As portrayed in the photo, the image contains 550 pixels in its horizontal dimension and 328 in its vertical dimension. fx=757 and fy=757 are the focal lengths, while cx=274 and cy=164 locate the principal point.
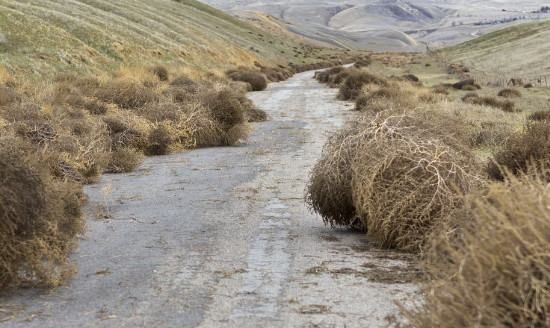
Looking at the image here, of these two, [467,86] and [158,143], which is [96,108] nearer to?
[158,143]

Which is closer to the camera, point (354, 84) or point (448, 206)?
point (448, 206)

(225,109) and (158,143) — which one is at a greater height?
(225,109)

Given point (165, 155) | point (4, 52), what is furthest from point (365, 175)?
point (4, 52)

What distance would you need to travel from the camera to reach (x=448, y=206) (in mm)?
7914

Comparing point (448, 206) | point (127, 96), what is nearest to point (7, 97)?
point (127, 96)

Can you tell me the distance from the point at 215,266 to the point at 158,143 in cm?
1048

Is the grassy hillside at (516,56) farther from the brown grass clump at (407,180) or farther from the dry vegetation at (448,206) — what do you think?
the brown grass clump at (407,180)

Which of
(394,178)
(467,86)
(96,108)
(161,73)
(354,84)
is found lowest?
(161,73)

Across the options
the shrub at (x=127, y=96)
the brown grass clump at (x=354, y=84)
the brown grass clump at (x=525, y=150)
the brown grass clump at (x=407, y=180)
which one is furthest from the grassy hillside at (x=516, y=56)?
the brown grass clump at (x=407, y=180)

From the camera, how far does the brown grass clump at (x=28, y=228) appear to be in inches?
261

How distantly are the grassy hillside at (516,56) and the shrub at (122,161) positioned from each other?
3950 centimetres

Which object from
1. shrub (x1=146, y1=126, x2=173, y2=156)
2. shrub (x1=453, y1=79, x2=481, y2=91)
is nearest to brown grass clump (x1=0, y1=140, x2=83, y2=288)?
shrub (x1=146, y1=126, x2=173, y2=156)

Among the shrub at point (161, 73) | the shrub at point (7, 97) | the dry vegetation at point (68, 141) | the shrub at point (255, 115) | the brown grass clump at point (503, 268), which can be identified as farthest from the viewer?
the shrub at point (161, 73)

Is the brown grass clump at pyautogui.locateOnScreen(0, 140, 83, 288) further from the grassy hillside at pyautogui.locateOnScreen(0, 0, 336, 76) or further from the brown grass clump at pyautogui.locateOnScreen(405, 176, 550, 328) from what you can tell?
the grassy hillside at pyautogui.locateOnScreen(0, 0, 336, 76)
